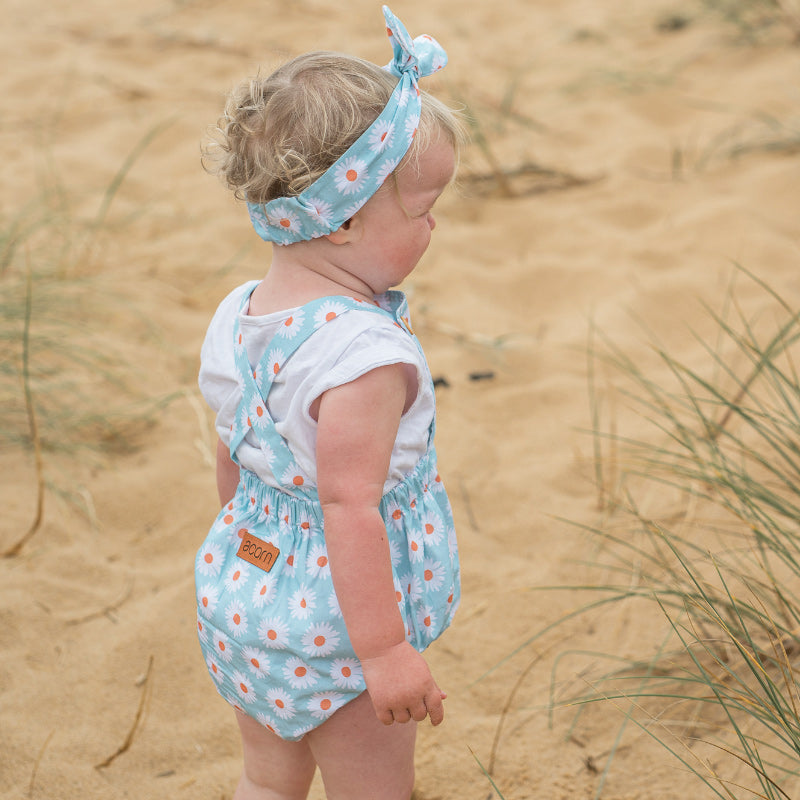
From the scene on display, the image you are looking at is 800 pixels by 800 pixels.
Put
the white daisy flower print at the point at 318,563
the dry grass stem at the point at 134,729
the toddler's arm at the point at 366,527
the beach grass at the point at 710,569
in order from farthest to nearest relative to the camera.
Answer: the dry grass stem at the point at 134,729, the beach grass at the point at 710,569, the white daisy flower print at the point at 318,563, the toddler's arm at the point at 366,527

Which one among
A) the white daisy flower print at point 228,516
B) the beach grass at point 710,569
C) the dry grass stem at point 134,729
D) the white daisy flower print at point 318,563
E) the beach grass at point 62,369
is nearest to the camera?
the white daisy flower print at point 318,563

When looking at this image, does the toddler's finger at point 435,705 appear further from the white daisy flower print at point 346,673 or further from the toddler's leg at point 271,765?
the toddler's leg at point 271,765

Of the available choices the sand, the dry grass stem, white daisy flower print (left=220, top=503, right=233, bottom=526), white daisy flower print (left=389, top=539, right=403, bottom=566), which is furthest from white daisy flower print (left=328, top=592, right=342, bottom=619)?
the dry grass stem

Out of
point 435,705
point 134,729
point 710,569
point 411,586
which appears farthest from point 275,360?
point 710,569

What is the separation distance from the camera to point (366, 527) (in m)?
1.12

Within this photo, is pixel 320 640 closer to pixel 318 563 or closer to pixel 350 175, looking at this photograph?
pixel 318 563

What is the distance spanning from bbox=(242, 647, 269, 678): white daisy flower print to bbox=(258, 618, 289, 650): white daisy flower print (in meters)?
0.03

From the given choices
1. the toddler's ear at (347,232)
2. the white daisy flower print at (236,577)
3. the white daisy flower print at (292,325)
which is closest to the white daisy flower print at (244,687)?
the white daisy flower print at (236,577)

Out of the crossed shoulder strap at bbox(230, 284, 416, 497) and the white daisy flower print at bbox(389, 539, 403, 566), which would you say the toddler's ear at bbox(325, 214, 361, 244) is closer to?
the crossed shoulder strap at bbox(230, 284, 416, 497)

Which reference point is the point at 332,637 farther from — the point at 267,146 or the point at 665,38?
the point at 665,38

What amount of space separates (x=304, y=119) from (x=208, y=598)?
2.06 ft

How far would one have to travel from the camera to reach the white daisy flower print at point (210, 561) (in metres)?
1.31

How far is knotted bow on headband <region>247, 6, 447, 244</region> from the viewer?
1.13 meters

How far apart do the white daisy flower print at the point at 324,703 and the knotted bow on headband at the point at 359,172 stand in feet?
1.92
